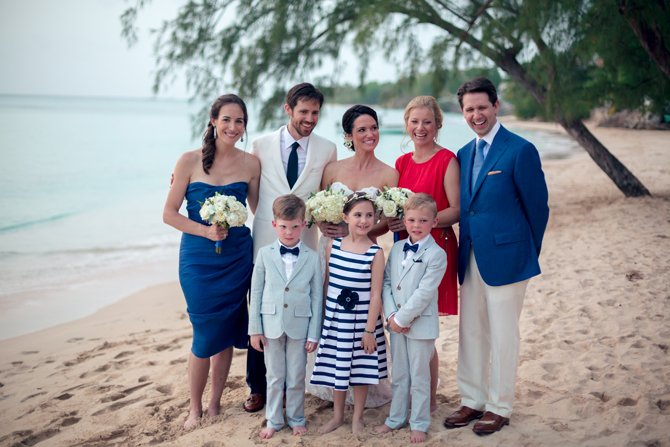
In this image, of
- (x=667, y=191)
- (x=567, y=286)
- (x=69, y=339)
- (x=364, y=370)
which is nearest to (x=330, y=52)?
(x=567, y=286)

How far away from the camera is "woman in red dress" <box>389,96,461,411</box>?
3322 mm

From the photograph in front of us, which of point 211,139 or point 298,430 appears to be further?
point 211,139

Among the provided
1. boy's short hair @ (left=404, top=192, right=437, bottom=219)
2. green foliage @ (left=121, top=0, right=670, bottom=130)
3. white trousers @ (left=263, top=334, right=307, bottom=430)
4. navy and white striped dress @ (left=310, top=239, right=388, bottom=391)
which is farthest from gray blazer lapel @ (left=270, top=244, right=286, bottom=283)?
green foliage @ (left=121, top=0, right=670, bottom=130)

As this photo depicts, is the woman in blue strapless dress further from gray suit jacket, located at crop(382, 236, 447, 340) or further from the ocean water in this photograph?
gray suit jacket, located at crop(382, 236, 447, 340)

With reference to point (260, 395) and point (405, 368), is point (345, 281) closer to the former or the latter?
point (405, 368)

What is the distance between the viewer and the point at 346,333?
307 cm

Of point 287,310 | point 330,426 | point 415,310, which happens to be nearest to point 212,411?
point 330,426

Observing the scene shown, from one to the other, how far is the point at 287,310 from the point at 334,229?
676 millimetres

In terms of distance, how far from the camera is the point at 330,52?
884 cm

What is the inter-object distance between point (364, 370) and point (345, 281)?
599 millimetres

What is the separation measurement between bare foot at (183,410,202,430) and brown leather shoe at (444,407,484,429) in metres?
1.77

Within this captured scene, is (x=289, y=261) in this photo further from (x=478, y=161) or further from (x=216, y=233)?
(x=478, y=161)

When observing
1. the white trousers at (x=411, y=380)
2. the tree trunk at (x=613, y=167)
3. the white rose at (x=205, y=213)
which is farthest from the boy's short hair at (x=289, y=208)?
the tree trunk at (x=613, y=167)

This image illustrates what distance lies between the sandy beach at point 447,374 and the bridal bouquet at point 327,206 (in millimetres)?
1427
